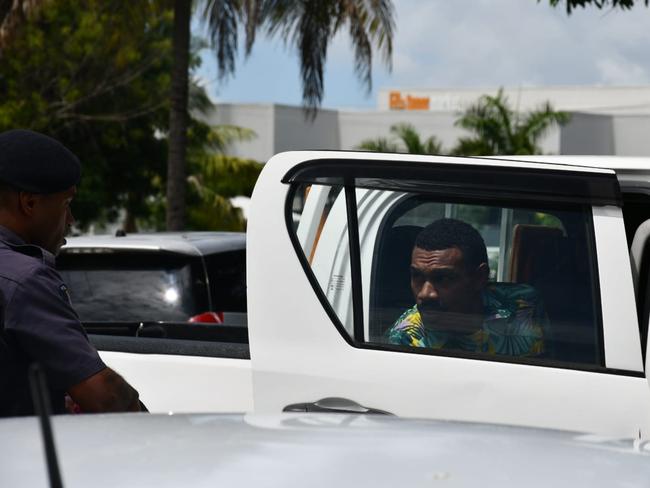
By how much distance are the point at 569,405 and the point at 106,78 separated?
1937cm

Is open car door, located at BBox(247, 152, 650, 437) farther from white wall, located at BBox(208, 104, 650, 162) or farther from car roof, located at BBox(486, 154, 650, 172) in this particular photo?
white wall, located at BBox(208, 104, 650, 162)

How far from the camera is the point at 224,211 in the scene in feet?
101

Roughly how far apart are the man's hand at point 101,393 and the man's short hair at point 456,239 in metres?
1.10

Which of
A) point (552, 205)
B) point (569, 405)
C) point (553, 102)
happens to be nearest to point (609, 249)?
point (552, 205)

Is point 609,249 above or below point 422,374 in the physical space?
above

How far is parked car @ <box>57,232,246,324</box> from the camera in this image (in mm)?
7230

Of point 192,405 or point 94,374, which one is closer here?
point 94,374

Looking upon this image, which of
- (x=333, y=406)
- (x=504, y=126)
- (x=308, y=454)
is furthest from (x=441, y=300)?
(x=504, y=126)

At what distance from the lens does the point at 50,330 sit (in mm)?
2785

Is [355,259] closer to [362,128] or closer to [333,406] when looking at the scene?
[333,406]

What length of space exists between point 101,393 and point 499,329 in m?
1.19

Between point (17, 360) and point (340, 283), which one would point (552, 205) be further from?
point (17, 360)

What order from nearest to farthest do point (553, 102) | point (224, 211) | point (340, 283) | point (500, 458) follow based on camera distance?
point (500, 458)
point (340, 283)
point (224, 211)
point (553, 102)

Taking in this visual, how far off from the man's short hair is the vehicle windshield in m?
3.77
